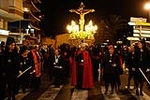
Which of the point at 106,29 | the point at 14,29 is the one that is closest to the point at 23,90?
the point at 14,29

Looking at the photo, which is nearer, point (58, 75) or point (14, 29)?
point (58, 75)

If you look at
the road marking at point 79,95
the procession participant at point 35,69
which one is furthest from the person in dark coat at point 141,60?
the procession participant at point 35,69

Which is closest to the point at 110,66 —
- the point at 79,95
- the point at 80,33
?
the point at 79,95

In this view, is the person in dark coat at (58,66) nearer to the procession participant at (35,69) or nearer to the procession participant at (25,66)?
the procession participant at (35,69)

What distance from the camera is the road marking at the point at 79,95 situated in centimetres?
1450

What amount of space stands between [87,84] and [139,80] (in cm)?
283

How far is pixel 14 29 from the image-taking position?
46.6 meters

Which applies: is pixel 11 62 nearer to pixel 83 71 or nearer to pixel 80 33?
pixel 83 71

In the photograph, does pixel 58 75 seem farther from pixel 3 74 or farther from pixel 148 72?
pixel 3 74

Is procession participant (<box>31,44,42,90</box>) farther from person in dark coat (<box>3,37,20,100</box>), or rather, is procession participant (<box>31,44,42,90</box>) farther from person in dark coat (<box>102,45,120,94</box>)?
person in dark coat (<box>3,37,20,100</box>)

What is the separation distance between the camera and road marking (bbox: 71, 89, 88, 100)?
1450 centimetres

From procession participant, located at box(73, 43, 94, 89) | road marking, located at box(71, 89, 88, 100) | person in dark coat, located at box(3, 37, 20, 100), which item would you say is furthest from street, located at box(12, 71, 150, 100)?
person in dark coat, located at box(3, 37, 20, 100)

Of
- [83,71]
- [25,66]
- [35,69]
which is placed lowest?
[83,71]

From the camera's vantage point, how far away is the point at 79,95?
50.5 feet
